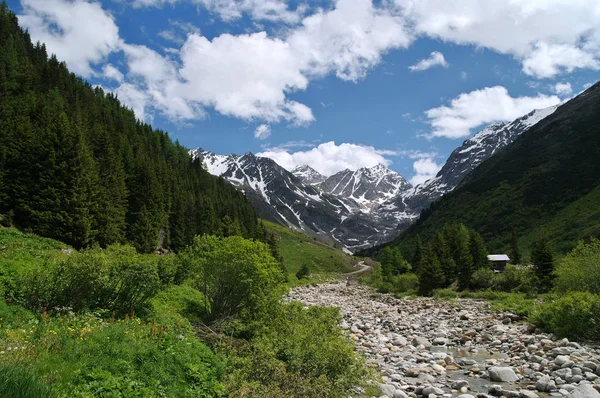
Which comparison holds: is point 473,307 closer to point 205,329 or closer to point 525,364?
point 525,364

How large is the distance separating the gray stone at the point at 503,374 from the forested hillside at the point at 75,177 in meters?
43.7

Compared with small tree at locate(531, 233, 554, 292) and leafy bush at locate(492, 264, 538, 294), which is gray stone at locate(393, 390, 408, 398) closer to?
leafy bush at locate(492, 264, 538, 294)

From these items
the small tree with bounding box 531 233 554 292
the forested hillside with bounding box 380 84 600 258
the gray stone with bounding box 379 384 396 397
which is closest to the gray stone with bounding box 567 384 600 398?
the gray stone with bounding box 379 384 396 397

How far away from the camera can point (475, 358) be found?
1955cm

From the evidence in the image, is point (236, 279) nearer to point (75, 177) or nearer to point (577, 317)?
point (577, 317)

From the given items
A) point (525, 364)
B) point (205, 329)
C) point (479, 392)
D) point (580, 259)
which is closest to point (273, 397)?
point (205, 329)

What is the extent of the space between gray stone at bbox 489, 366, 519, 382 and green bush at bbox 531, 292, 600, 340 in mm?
8496

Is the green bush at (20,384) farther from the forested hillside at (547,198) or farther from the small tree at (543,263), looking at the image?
the forested hillside at (547,198)

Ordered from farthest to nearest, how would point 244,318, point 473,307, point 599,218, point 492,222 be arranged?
point 492,222
point 599,218
point 473,307
point 244,318

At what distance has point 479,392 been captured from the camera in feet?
45.9

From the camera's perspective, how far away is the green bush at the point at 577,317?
2017 cm

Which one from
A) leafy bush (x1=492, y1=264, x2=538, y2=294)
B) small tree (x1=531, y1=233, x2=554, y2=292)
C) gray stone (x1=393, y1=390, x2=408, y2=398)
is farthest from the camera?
leafy bush (x1=492, y1=264, x2=538, y2=294)

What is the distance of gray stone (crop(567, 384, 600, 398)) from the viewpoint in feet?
38.4

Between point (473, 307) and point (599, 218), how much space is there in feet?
314
